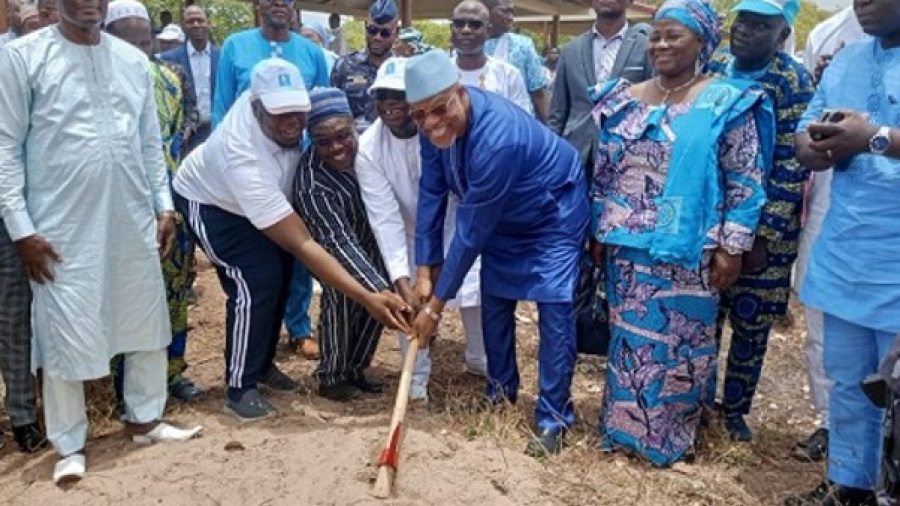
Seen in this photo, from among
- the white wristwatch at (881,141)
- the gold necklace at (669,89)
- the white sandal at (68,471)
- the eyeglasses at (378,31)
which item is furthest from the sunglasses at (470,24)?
the white sandal at (68,471)

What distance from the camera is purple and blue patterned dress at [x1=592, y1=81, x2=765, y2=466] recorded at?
334 centimetres

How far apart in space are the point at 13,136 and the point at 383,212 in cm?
147

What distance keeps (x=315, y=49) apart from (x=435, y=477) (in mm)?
3019

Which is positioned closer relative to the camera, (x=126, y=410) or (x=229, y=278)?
(x=126, y=410)

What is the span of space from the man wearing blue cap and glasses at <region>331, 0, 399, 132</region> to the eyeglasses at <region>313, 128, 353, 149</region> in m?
1.05

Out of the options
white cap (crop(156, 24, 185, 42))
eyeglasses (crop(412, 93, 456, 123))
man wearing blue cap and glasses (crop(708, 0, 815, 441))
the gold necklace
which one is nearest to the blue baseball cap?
man wearing blue cap and glasses (crop(708, 0, 815, 441))

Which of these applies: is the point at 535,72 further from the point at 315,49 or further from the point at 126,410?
the point at 126,410

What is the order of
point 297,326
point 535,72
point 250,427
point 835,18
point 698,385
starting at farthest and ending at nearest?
point 535,72 < point 297,326 < point 835,18 < point 250,427 < point 698,385

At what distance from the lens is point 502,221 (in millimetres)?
3662

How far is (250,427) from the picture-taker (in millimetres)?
3910

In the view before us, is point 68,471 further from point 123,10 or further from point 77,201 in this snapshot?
point 123,10

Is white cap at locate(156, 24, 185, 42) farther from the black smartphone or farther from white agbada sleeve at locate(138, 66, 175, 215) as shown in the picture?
the black smartphone

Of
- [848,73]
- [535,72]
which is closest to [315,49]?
[535,72]

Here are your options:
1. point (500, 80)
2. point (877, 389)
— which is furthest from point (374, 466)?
point (500, 80)
